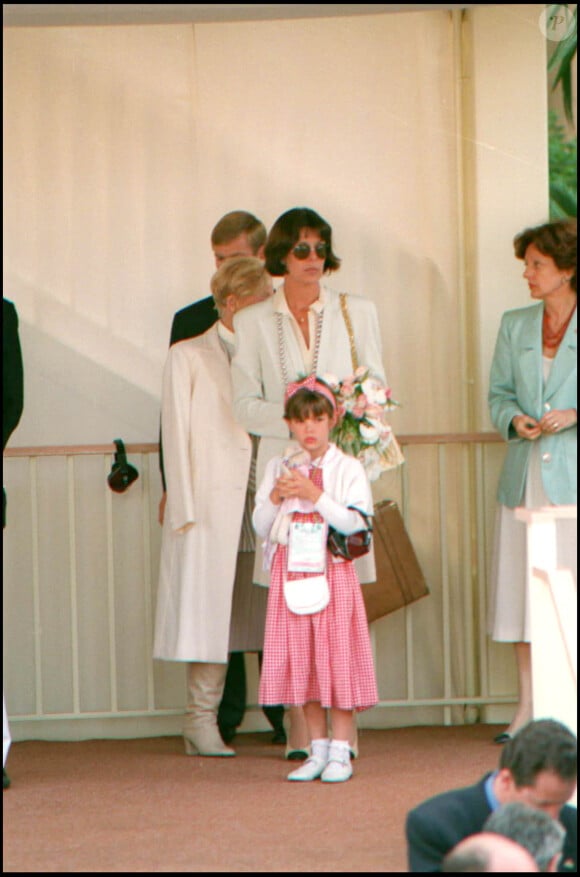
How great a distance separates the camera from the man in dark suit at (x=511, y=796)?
9.05ft

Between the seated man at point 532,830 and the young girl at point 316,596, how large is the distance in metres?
2.03

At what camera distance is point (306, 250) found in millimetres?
4727

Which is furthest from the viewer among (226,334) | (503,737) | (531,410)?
(503,737)

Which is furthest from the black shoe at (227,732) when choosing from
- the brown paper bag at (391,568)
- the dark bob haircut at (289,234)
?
the dark bob haircut at (289,234)

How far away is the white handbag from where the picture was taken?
4547 millimetres

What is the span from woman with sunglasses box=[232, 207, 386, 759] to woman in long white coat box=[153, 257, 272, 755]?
0.20m

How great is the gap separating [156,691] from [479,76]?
8.18ft

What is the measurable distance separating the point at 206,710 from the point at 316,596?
72 centimetres

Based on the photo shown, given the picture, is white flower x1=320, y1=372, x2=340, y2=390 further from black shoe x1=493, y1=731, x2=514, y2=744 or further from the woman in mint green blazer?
black shoe x1=493, y1=731, x2=514, y2=744

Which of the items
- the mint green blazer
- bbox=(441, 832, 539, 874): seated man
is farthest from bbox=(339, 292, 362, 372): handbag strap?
bbox=(441, 832, 539, 874): seated man

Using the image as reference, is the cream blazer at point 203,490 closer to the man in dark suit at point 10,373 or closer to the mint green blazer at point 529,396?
the man in dark suit at point 10,373

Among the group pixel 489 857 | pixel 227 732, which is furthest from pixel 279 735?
pixel 489 857

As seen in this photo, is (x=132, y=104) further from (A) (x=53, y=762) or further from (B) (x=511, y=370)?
(A) (x=53, y=762)

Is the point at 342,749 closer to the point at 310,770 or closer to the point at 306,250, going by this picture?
the point at 310,770
